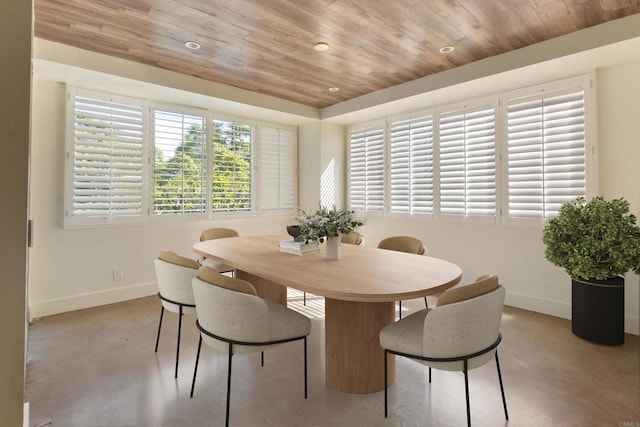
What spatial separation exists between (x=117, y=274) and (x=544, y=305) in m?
4.82

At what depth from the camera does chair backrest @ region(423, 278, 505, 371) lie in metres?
1.52

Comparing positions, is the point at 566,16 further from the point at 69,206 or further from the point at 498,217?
the point at 69,206

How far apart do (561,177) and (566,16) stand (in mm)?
1522

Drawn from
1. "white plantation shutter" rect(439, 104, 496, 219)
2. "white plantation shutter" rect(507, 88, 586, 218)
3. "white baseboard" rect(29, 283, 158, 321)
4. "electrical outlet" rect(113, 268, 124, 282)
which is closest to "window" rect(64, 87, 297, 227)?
"electrical outlet" rect(113, 268, 124, 282)

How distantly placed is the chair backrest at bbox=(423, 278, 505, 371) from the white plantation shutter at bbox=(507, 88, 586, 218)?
243cm

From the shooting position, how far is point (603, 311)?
2736 mm

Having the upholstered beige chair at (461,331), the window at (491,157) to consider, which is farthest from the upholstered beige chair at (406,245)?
the window at (491,157)

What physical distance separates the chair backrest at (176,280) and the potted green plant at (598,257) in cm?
304

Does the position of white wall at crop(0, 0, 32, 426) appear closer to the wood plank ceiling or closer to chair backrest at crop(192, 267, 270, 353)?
chair backrest at crop(192, 267, 270, 353)

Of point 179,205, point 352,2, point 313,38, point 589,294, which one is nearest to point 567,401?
point 589,294

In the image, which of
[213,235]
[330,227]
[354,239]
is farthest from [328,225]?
Result: [213,235]

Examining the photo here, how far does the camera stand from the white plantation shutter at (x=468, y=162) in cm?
388

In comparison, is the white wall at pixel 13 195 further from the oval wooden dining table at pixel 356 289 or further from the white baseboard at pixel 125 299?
the white baseboard at pixel 125 299

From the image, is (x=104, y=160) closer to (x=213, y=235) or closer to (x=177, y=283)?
(x=213, y=235)
